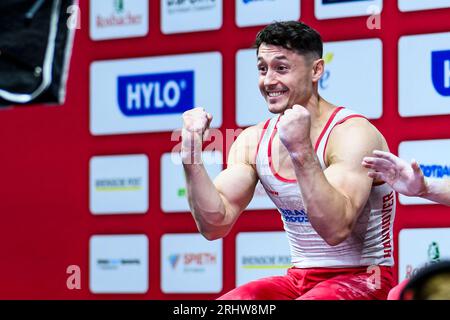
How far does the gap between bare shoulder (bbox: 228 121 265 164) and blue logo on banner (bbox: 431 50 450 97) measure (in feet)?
3.64

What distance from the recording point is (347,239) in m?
2.76

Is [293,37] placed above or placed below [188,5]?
below

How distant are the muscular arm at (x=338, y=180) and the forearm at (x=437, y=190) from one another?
17 cm

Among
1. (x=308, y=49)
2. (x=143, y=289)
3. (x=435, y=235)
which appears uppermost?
(x=308, y=49)

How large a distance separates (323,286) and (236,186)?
0.47 meters

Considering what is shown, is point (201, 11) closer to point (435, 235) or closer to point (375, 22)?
point (375, 22)

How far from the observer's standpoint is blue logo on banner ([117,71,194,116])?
4.36 metres

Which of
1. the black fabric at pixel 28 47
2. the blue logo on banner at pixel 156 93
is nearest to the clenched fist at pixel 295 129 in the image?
the blue logo on banner at pixel 156 93

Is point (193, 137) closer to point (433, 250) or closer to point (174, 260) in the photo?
point (433, 250)

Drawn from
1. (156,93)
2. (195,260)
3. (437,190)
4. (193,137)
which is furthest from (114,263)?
(437,190)

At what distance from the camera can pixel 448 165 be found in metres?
3.74

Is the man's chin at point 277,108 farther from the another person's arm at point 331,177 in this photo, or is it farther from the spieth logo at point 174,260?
the spieth logo at point 174,260
